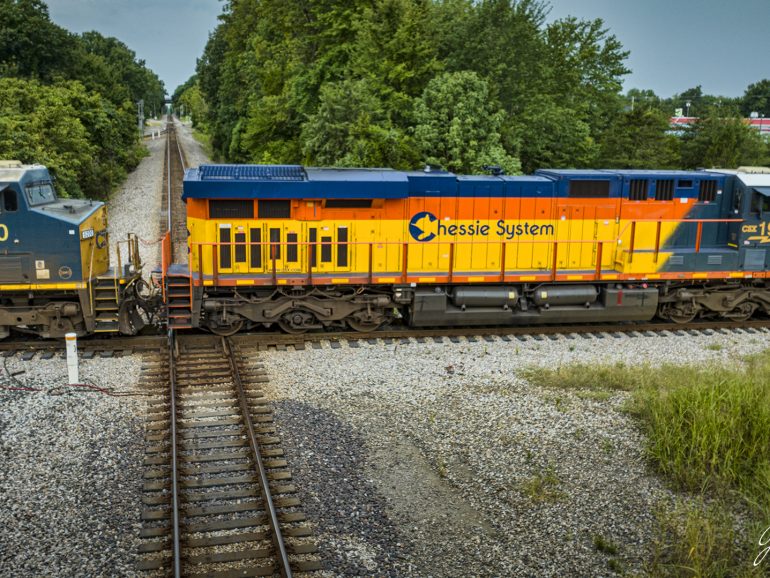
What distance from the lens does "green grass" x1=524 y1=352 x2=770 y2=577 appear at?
6.02 metres

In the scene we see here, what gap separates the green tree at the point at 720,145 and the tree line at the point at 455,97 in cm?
7

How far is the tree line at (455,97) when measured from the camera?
2105 cm

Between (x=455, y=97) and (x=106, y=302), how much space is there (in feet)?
42.2

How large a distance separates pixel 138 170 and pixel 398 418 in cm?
3360

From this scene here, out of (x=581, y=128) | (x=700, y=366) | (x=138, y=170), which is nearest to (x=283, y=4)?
(x=138, y=170)

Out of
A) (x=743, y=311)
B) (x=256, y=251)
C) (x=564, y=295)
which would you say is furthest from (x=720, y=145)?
(x=256, y=251)

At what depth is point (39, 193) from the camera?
11680 millimetres

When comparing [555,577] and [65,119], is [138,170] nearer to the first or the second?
[65,119]

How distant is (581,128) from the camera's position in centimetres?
2516

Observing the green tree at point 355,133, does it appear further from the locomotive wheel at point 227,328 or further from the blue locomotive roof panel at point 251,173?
the locomotive wheel at point 227,328

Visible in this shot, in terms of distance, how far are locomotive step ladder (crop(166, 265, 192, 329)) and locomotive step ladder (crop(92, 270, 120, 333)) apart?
830mm

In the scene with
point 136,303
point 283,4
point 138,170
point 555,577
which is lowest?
point 555,577

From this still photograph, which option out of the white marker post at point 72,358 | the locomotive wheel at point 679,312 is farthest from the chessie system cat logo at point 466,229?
the white marker post at point 72,358

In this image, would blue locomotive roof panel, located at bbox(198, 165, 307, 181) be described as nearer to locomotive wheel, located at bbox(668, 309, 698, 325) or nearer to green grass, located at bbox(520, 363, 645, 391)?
green grass, located at bbox(520, 363, 645, 391)
